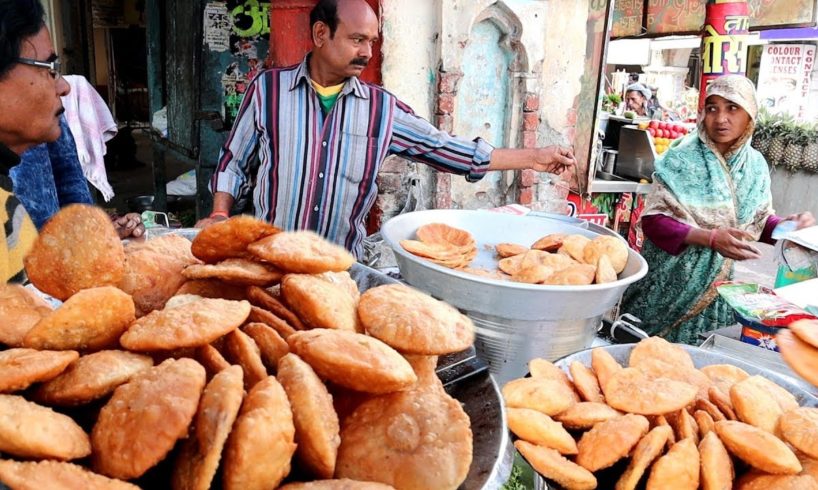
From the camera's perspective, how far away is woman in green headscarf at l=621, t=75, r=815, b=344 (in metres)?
3.42

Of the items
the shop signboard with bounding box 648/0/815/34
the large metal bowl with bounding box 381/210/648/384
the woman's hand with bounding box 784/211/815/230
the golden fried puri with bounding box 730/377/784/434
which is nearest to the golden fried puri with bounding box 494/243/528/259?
the large metal bowl with bounding box 381/210/648/384

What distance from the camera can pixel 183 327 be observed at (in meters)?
0.95

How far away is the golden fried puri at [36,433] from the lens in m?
0.72

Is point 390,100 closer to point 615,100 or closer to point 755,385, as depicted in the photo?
point 755,385

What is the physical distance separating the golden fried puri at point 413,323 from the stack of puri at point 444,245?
833mm

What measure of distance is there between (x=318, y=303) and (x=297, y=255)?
6.8 inches

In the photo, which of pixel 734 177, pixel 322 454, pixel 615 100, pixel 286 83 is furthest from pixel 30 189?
pixel 615 100

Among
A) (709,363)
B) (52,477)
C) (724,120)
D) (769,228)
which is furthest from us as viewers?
(769,228)

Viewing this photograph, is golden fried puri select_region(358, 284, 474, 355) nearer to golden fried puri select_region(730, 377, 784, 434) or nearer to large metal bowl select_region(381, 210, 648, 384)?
large metal bowl select_region(381, 210, 648, 384)

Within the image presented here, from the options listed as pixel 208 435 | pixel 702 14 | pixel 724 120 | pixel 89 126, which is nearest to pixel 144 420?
pixel 208 435

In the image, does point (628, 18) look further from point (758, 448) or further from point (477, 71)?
point (758, 448)

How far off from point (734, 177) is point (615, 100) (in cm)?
807

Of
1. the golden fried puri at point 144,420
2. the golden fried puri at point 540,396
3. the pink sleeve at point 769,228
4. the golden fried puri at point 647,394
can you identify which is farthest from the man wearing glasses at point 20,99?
the pink sleeve at point 769,228

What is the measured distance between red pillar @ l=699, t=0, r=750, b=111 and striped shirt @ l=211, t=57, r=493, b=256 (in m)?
3.81
